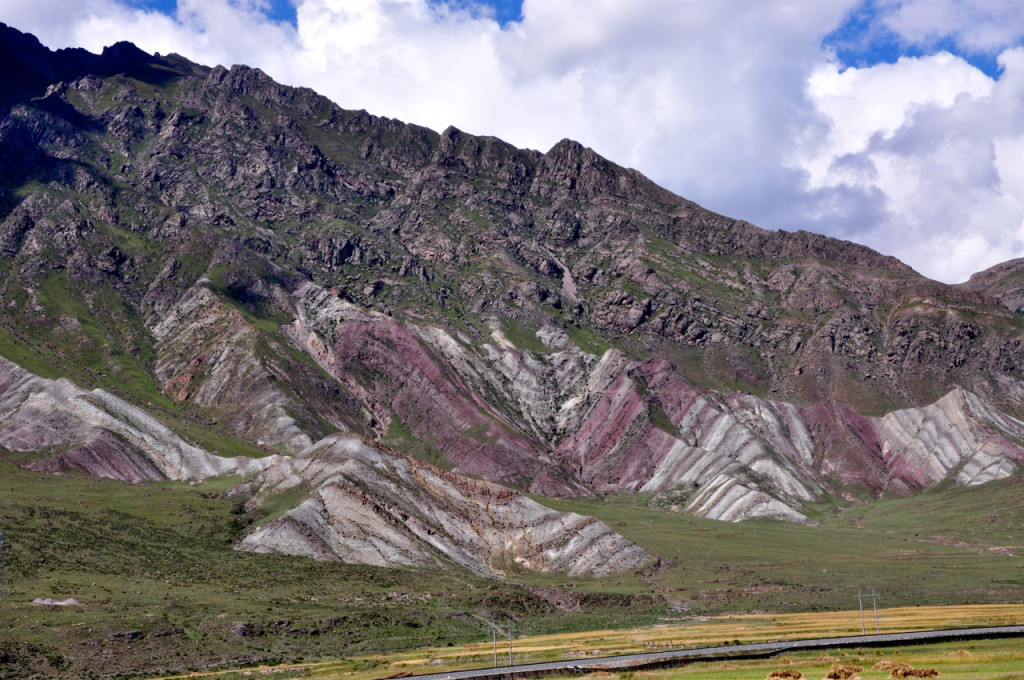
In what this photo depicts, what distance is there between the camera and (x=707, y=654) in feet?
252

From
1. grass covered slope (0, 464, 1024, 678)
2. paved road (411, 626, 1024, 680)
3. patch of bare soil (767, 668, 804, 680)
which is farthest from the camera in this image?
grass covered slope (0, 464, 1024, 678)

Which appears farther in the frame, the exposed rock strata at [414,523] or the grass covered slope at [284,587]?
the exposed rock strata at [414,523]

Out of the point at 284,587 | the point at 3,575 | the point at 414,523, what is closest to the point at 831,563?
the point at 414,523

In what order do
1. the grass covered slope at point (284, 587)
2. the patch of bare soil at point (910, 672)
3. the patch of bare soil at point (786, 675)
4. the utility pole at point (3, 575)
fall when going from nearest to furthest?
1. the patch of bare soil at point (910, 672)
2. the patch of bare soil at point (786, 675)
3. the grass covered slope at point (284, 587)
4. the utility pole at point (3, 575)

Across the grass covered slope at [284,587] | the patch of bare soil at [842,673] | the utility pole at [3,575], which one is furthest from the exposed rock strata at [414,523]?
the patch of bare soil at [842,673]

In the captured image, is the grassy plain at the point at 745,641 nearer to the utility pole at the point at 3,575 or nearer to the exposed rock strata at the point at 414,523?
the utility pole at the point at 3,575

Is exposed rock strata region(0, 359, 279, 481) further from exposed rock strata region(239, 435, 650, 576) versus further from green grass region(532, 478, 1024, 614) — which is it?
green grass region(532, 478, 1024, 614)

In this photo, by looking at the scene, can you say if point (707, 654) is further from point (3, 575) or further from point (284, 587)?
point (3, 575)

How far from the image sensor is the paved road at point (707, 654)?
73.7 meters

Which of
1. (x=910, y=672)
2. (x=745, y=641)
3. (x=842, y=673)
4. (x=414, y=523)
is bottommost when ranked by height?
(x=745, y=641)

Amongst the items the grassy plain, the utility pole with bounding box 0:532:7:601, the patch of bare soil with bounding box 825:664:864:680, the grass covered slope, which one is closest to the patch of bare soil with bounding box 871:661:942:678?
the grassy plain

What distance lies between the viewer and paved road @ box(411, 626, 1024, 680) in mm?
73688

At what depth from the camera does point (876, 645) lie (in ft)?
257

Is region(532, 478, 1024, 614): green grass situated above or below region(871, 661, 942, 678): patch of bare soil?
above
